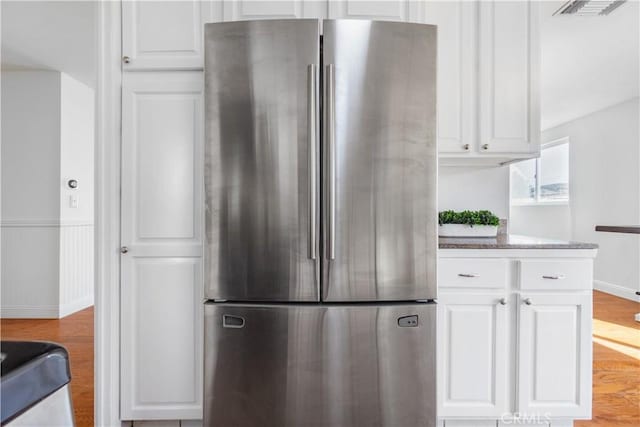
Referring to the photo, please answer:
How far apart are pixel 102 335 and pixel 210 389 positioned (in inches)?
25.1

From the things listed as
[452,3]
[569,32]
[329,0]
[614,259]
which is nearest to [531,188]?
[614,259]

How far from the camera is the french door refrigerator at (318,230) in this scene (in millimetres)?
1413

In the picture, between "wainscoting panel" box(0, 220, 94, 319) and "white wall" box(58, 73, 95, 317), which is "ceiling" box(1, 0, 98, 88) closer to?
"white wall" box(58, 73, 95, 317)

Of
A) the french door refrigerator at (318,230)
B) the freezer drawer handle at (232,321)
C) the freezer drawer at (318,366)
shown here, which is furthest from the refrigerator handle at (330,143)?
the freezer drawer handle at (232,321)

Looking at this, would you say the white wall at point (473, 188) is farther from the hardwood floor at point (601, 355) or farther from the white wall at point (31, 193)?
the white wall at point (31, 193)

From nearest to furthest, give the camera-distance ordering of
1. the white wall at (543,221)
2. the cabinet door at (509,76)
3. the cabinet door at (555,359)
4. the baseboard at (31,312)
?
1. the cabinet door at (555,359)
2. the cabinet door at (509,76)
3. the baseboard at (31,312)
4. the white wall at (543,221)

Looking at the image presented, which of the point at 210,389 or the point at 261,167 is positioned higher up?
the point at 261,167

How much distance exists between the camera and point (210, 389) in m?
1.44

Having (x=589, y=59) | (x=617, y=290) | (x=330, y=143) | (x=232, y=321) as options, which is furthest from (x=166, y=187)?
(x=617, y=290)

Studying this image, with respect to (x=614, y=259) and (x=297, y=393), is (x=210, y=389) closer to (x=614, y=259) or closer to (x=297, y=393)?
(x=297, y=393)

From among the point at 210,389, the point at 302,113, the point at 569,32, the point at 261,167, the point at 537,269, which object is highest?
the point at 569,32

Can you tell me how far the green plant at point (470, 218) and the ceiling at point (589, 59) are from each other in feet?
5.51

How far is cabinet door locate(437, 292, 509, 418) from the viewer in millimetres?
1704

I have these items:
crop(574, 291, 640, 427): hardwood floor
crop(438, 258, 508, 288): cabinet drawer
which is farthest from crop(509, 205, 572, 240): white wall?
crop(438, 258, 508, 288): cabinet drawer
